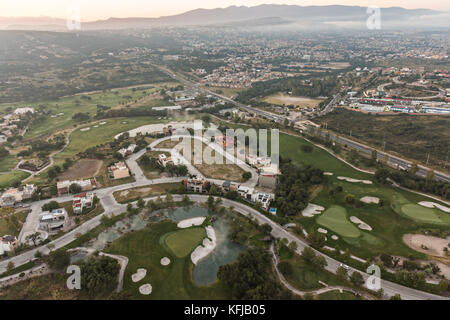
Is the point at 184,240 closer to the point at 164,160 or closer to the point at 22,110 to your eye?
the point at 164,160

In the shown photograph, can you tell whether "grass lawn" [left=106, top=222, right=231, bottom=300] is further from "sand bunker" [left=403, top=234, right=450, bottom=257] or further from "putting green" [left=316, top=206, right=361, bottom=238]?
"sand bunker" [left=403, top=234, right=450, bottom=257]

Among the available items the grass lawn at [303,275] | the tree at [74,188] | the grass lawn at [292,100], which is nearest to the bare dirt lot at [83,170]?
the tree at [74,188]

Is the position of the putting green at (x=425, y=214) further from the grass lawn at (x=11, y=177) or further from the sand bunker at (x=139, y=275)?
the grass lawn at (x=11, y=177)

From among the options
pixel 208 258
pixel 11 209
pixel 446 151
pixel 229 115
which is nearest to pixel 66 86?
pixel 229 115

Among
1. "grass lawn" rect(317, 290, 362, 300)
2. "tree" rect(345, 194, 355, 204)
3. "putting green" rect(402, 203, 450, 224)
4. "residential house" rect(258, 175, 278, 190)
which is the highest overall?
"residential house" rect(258, 175, 278, 190)

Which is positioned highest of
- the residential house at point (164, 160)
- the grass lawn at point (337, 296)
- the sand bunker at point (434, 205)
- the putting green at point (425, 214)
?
the residential house at point (164, 160)

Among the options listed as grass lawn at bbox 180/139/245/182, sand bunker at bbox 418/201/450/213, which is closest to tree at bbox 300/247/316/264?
grass lawn at bbox 180/139/245/182

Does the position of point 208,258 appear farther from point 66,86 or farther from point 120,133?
point 66,86
